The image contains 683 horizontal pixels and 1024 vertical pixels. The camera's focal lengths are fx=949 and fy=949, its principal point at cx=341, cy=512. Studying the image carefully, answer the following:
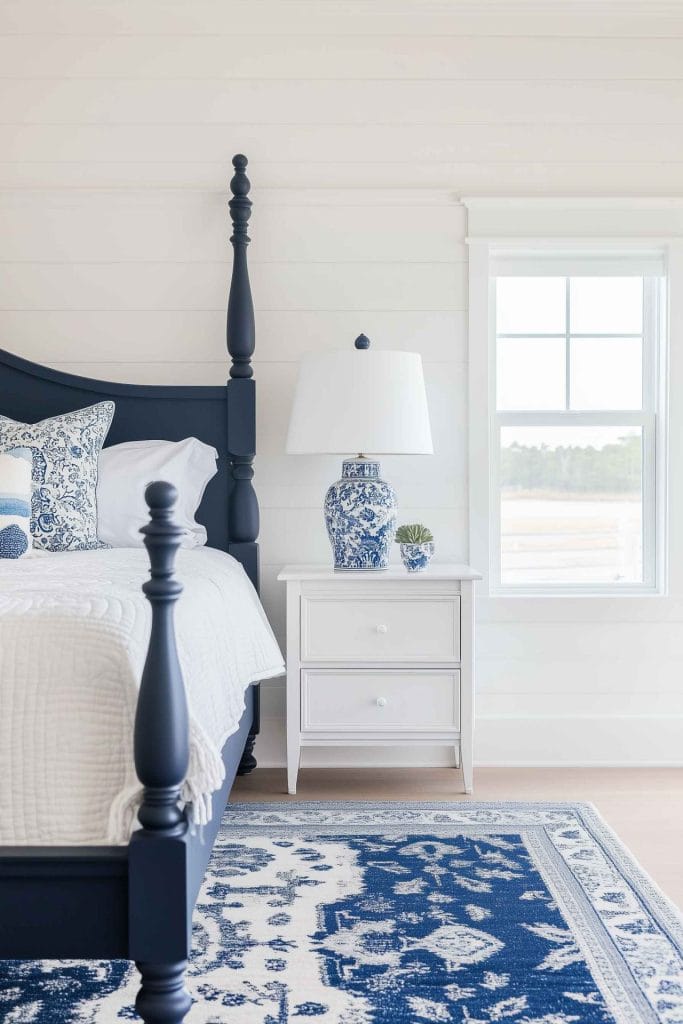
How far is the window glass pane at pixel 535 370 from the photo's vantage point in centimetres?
355

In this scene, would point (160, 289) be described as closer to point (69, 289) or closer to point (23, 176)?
point (69, 289)

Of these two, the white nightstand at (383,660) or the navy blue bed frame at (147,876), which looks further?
the white nightstand at (383,660)

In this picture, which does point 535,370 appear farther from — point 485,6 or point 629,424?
point 485,6

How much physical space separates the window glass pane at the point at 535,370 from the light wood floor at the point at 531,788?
1.34 metres

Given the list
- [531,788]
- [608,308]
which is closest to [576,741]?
[531,788]

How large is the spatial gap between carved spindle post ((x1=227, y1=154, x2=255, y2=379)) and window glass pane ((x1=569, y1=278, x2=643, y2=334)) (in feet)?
3.97

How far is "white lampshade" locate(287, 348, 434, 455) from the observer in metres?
2.98

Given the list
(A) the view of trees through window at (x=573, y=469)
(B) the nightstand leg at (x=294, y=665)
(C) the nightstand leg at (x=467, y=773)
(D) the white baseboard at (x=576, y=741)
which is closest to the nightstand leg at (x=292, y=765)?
(B) the nightstand leg at (x=294, y=665)

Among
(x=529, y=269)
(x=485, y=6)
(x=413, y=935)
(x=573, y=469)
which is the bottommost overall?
(x=413, y=935)

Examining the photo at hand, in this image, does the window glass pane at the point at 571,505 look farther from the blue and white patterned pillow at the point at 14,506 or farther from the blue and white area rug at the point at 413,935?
the blue and white patterned pillow at the point at 14,506

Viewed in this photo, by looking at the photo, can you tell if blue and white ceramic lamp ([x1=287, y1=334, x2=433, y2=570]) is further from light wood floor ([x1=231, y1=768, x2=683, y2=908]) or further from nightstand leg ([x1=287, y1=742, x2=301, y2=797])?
light wood floor ([x1=231, y1=768, x2=683, y2=908])

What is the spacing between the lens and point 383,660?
302cm

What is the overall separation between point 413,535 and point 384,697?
532 millimetres

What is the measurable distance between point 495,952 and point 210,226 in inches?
101
